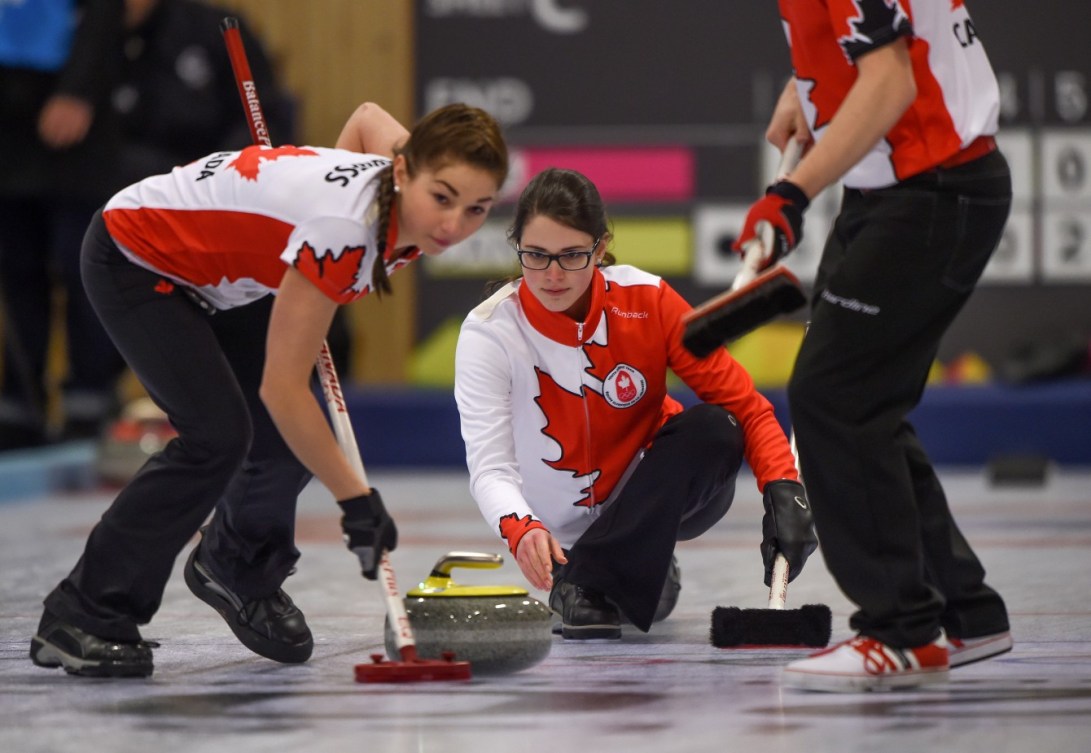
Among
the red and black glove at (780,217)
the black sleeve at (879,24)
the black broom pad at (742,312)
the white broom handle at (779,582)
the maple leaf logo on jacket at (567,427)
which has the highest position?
the black sleeve at (879,24)

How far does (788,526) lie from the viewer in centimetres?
287

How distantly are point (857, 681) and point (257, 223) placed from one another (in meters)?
1.11

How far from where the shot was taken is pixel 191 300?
2717 mm

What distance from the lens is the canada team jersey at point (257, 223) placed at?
240cm

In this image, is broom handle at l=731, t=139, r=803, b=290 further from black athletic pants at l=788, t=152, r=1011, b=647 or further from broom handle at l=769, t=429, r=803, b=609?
broom handle at l=769, t=429, r=803, b=609

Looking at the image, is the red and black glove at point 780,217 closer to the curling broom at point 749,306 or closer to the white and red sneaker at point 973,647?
the curling broom at point 749,306

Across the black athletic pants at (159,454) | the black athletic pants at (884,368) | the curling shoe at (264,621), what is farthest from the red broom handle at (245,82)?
the black athletic pants at (884,368)

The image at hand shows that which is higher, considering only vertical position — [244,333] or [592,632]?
[244,333]

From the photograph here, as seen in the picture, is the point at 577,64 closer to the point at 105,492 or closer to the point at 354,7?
the point at 354,7

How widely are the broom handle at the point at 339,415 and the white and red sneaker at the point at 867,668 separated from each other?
0.57m

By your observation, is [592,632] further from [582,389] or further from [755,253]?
[755,253]

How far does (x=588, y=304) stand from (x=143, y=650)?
992 mm

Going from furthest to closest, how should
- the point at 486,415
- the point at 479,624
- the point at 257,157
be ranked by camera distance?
1. the point at 486,415
2. the point at 257,157
3. the point at 479,624

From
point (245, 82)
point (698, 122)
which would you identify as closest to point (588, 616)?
point (245, 82)
